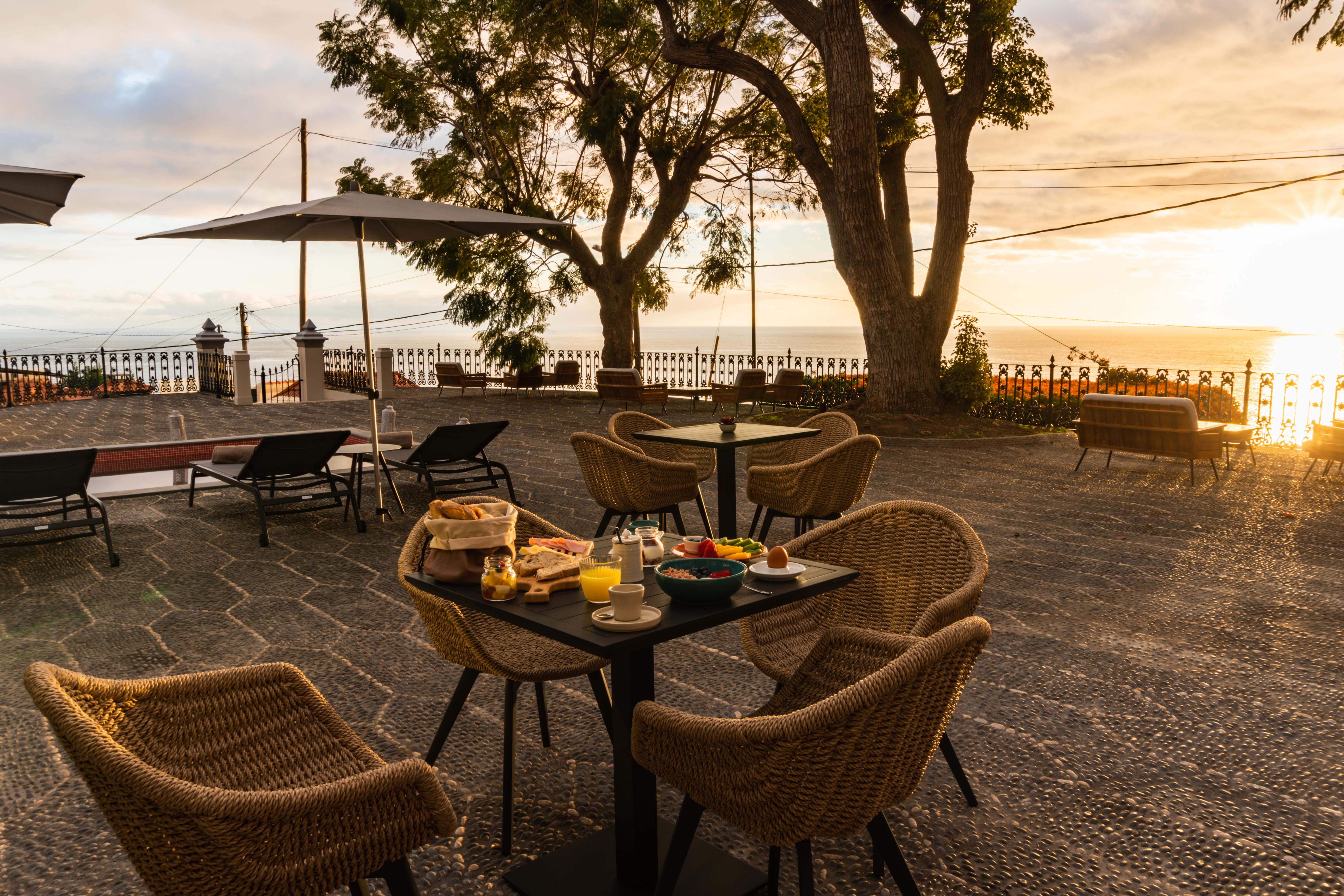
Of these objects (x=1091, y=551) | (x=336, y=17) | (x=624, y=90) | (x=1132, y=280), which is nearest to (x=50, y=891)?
(x=1091, y=551)

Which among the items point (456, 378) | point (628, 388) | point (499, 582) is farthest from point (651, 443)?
point (456, 378)

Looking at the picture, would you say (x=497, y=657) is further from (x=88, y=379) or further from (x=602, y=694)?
(x=88, y=379)

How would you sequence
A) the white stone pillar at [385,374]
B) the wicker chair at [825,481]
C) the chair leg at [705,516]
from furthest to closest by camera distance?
the white stone pillar at [385,374], the chair leg at [705,516], the wicker chair at [825,481]

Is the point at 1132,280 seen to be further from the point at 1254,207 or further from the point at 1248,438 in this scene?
the point at 1248,438

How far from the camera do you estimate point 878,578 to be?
8.38ft

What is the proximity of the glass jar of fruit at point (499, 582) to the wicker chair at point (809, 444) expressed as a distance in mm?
3197

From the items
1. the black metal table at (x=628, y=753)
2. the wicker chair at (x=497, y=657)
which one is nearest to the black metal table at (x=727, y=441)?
the wicker chair at (x=497, y=657)

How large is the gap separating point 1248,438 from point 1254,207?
1131 cm

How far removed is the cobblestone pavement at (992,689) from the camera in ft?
6.82

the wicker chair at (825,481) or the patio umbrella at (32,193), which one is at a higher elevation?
the patio umbrella at (32,193)

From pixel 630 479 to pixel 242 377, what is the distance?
47.4 feet

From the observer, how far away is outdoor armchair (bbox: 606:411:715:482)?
5445 millimetres

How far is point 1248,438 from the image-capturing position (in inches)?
324

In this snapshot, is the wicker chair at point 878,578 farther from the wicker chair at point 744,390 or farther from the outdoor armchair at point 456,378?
the outdoor armchair at point 456,378
